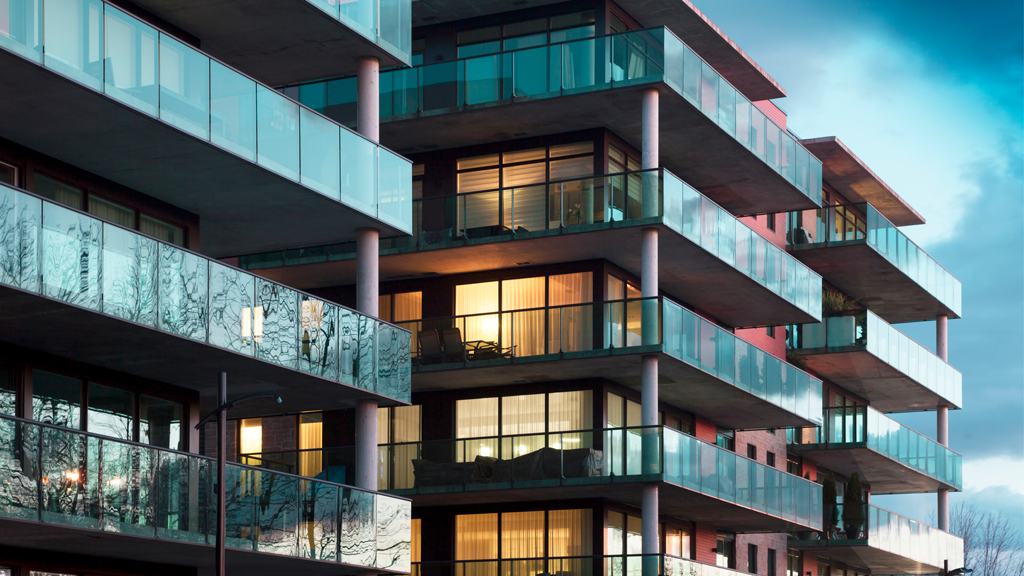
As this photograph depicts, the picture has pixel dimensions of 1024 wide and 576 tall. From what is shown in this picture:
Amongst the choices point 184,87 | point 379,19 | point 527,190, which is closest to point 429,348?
point 527,190

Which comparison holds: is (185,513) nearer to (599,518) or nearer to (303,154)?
(303,154)

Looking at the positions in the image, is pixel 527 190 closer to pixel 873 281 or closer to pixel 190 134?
pixel 190 134

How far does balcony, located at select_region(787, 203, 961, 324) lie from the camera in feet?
159

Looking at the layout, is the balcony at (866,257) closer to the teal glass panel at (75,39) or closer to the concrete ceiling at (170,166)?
the concrete ceiling at (170,166)

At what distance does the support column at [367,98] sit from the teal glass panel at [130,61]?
6.01 metres

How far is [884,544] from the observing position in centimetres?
4975

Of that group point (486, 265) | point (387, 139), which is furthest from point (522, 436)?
point (387, 139)

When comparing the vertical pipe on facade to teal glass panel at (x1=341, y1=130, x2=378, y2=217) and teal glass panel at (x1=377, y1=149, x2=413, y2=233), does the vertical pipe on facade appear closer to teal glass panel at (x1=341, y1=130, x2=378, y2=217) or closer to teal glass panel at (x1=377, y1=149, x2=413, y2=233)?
teal glass panel at (x1=377, y1=149, x2=413, y2=233)

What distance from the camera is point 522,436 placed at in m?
34.7

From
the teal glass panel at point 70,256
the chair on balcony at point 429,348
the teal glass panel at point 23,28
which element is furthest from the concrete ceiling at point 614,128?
the teal glass panel at point 23,28

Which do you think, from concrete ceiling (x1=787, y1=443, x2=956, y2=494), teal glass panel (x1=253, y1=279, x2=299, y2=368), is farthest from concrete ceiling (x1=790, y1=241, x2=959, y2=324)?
teal glass panel (x1=253, y1=279, x2=299, y2=368)

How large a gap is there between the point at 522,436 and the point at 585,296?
3.45 m

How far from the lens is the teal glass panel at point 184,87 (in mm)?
22469

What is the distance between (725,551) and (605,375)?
9312mm
